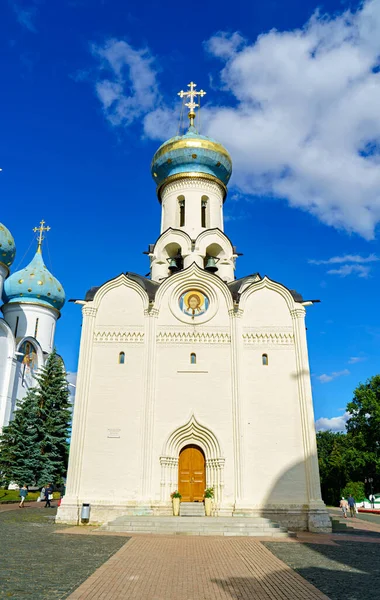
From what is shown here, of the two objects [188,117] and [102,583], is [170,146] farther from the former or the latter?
[102,583]

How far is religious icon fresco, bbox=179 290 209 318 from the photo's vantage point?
46.9 feet

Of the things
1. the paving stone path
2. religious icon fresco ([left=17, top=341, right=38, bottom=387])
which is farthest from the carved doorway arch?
religious icon fresco ([left=17, top=341, right=38, bottom=387])

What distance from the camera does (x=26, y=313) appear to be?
92.0 feet

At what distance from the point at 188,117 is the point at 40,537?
16093 millimetres

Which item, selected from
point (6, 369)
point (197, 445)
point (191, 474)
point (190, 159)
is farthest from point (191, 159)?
point (6, 369)

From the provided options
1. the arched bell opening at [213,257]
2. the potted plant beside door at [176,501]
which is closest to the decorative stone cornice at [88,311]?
the arched bell opening at [213,257]

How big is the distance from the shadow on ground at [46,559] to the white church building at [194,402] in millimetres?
2371

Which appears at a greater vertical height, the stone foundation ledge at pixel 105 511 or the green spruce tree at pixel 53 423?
the green spruce tree at pixel 53 423

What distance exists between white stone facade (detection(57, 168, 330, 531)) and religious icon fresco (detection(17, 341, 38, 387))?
13504 millimetres

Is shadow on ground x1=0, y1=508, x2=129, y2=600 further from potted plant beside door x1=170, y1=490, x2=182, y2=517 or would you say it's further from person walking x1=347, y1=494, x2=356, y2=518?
person walking x1=347, y1=494, x2=356, y2=518

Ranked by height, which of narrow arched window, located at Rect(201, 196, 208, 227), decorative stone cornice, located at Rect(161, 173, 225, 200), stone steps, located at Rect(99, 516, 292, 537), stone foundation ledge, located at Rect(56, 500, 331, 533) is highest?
decorative stone cornice, located at Rect(161, 173, 225, 200)

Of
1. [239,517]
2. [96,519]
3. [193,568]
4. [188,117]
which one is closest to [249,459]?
[239,517]

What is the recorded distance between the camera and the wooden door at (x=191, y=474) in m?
12.9

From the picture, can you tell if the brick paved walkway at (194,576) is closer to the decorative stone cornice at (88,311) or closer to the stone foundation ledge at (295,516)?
the stone foundation ledge at (295,516)
